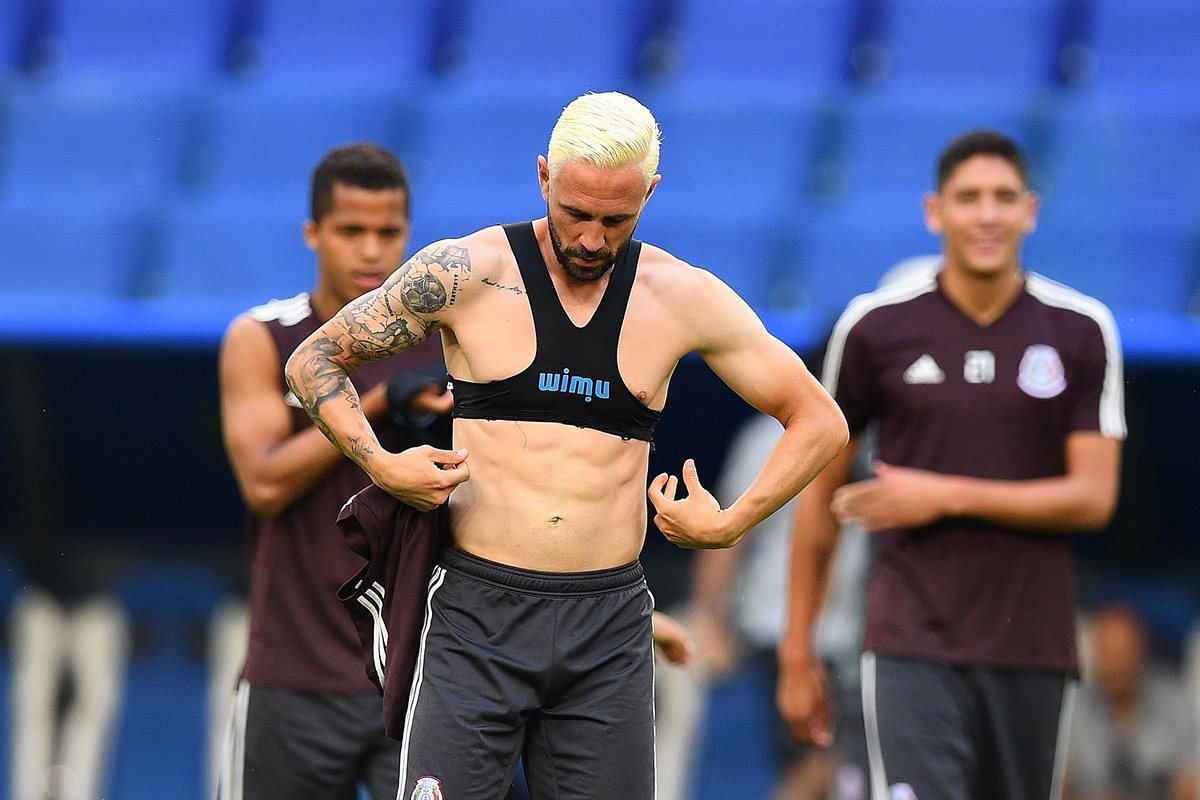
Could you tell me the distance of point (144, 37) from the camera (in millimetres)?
10703

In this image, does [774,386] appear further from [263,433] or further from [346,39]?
[346,39]

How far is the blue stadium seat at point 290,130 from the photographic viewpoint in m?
9.31

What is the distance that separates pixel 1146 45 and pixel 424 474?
7.82 m

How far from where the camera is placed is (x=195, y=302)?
24.1 ft

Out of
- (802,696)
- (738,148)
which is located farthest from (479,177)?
(802,696)

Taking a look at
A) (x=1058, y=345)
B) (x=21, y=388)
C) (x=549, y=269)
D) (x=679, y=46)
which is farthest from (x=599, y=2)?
(x=549, y=269)

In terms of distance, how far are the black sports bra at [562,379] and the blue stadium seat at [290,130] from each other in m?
5.64

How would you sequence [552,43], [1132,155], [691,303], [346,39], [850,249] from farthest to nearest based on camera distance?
[346,39], [552,43], [1132,155], [850,249], [691,303]

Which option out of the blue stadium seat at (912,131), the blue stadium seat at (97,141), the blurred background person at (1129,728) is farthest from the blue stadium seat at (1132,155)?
the blue stadium seat at (97,141)

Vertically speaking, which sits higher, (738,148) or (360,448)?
(738,148)

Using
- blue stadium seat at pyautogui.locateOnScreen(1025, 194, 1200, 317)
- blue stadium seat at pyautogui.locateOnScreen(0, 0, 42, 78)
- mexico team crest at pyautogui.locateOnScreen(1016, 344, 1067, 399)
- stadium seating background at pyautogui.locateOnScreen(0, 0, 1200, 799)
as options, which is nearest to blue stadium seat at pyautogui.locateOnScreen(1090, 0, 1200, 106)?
stadium seating background at pyautogui.locateOnScreen(0, 0, 1200, 799)

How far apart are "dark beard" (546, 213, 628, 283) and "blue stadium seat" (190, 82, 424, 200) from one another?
5.65 m

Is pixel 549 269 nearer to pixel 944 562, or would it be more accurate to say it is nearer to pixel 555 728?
pixel 555 728

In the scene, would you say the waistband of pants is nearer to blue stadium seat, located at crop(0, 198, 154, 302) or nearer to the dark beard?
the dark beard
